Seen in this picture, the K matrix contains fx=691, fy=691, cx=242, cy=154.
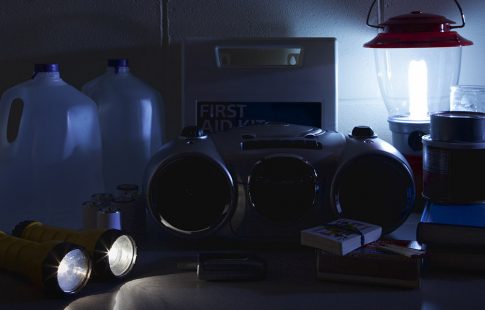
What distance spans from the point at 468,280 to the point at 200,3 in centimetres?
73

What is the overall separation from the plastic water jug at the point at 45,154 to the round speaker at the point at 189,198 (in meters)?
0.24

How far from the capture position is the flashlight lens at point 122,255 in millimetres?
876

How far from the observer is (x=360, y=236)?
0.87 m

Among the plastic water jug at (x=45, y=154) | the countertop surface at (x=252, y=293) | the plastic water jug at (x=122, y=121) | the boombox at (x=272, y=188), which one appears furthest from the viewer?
the plastic water jug at (x=122, y=121)

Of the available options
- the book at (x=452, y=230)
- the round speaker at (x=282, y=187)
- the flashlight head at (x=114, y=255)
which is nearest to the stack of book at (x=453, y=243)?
the book at (x=452, y=230)

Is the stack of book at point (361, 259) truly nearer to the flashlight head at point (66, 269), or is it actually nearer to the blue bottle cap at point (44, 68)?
the flashlight head at point (66, 269)

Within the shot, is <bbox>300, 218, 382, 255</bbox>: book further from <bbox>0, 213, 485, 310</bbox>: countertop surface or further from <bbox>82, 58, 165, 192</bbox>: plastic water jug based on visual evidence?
<bbox>82, 58, 165, 192</bbox>: plastic water jug

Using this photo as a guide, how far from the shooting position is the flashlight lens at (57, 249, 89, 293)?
2.65 ft

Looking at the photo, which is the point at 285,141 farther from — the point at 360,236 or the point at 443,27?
the point at 443,27

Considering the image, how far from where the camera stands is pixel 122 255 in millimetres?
894

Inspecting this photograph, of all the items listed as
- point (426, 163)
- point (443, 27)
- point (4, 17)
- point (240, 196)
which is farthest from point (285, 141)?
point (4, 17)

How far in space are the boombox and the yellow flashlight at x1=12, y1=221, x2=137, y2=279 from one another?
0.10 metres

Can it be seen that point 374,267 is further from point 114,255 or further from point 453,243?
point 114,255

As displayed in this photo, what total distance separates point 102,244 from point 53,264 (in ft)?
0.26
